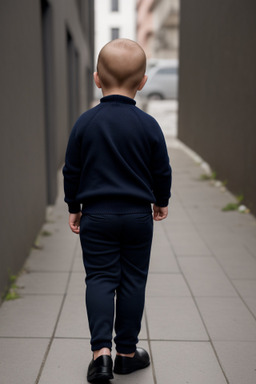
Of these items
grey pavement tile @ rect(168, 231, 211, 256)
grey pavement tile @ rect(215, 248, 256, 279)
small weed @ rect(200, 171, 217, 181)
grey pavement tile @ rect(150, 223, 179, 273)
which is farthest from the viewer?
small weed @ rect(200, 171, 217, 181)

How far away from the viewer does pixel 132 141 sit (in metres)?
2.23

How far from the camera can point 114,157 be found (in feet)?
7.37

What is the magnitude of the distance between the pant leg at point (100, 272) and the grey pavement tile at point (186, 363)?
415 mm

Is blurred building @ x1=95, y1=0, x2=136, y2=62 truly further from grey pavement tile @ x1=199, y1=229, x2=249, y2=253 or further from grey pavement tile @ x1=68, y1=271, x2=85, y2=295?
grey pavement tile @ x1=68, y1=271, x2=85, y2=295

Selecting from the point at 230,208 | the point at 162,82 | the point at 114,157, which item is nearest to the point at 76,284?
the point at 114,157

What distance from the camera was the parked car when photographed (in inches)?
818

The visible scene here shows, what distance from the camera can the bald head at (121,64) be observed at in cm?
221

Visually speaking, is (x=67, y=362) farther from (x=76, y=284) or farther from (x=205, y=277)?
(x=205, y=277)

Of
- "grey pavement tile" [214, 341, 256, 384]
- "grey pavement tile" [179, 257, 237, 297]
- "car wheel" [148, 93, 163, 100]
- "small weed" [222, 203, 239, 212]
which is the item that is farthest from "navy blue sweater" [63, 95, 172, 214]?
"car wheel" [148, 93, 163, 100]

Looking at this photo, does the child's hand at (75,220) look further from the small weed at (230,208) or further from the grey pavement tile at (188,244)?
the small weed at (230,208)

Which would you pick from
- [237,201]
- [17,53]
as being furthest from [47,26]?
[237,201]

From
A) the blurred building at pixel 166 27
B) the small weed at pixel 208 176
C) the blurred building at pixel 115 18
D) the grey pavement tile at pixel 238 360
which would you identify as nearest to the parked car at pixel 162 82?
the blurred building at pixel 166 27

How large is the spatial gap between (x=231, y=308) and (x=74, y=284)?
1180 millimetres

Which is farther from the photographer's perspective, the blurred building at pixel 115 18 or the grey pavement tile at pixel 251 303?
the blurred building at pixel 115 18
